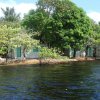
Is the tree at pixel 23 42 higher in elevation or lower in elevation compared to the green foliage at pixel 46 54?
higher

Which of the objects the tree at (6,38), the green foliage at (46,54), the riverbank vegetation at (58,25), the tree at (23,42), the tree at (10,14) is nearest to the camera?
the tree at (6,38)


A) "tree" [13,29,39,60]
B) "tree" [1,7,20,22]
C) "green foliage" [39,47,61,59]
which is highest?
"tree" [1,7,20,22]

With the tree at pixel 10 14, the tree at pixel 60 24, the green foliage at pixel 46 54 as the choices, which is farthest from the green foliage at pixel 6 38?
the tree at pixel 10 14

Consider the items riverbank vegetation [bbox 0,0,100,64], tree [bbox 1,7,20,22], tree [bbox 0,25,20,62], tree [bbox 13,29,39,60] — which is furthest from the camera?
tree [bbox 1,7,20,22]

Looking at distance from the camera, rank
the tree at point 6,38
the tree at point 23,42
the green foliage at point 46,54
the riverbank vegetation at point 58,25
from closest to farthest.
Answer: the tree at point 6,38, the tree at point 23,42, the green foliage at point 46,54, the riverbank vegetation at point 58,25

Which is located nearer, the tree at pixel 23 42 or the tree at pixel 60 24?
the tree at pixel 23 42

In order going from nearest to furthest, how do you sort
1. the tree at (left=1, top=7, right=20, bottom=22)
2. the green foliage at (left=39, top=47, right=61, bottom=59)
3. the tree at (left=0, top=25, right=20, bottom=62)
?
the tree at (left=0, top=25, right=20, bottom=62)
the green foliage at (left=39, top=47, right=61, bottom=59)
the tree at (left=1, top=7, right=20, bottom=22)

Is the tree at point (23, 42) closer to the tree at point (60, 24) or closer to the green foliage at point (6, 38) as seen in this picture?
the green foliage at point (6, 38)

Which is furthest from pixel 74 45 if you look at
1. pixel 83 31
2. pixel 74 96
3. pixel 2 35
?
pixel 74 96

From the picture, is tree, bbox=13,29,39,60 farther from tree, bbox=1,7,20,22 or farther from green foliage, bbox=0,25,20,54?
tree, bbox=1,7,20,22

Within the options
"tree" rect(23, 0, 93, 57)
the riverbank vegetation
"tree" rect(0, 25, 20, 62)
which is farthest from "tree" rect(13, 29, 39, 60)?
"tree" rect(23, 0, 93, 57)

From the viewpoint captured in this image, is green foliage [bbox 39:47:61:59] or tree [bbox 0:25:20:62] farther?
green foliage [bbox 39:47:61:59]

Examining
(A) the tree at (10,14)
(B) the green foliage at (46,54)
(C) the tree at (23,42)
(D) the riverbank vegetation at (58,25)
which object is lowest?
(B) the green foliage at (46,54)

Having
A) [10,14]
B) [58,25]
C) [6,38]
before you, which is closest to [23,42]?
[6,38]
